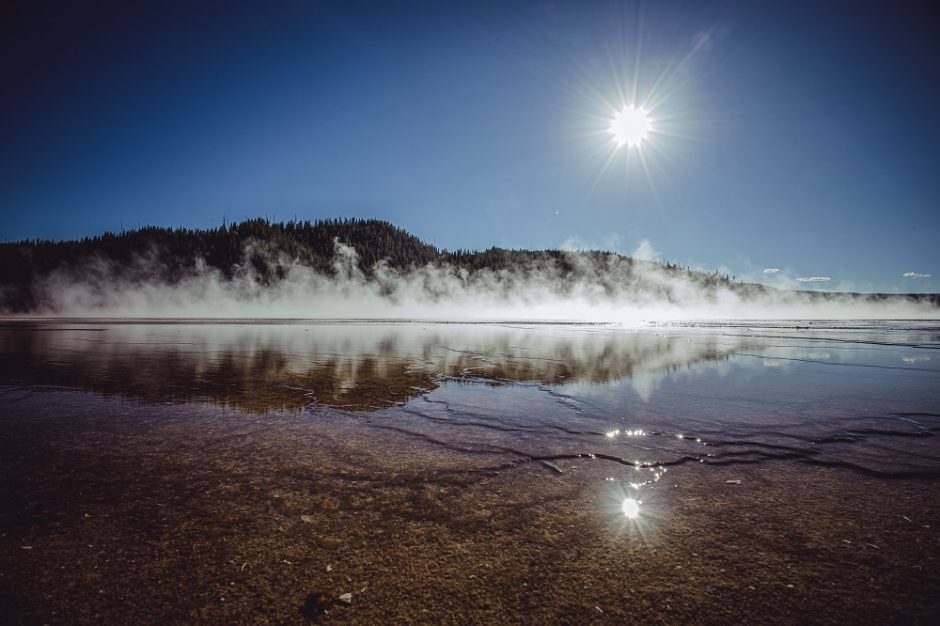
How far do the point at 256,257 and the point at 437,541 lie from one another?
121m

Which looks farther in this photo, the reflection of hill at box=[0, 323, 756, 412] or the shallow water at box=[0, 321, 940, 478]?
the reflection of hill at box=[0, 323, 756, 412]

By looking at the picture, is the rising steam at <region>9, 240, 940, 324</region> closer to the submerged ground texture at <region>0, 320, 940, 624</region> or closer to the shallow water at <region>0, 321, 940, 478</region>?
the shallow water at <region>0, 321, 940, 478</region>

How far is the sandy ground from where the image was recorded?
1898 millimetres

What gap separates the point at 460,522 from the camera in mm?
2654

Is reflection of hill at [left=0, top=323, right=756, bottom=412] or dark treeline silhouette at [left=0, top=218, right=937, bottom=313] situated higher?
dark treeline silhouette at [left=0, top=218, right=937, bottom=313]

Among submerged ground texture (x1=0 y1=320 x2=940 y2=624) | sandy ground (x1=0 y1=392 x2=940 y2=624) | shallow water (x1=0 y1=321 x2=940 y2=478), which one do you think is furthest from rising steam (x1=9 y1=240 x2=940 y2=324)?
sandy ground (x1=0 y1=392 x2=940 y2=624)

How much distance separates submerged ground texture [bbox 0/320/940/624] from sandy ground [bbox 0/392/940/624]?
0.05 feet

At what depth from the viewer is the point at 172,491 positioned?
9.96ft

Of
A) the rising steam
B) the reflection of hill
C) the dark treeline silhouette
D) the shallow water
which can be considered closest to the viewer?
the shallow water

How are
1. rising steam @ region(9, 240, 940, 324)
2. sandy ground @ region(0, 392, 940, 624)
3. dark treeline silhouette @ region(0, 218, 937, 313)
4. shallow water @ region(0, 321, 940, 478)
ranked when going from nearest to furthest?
sandy ground @ region(0, 392, 940, 624), shallow water @ region(0, 321, 940, 478), rising steam @ region(9, 240, 940, 324), dark treeline silhouette @ region(0, 218, 937, 313)

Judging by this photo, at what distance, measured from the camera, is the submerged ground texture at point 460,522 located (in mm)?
1924

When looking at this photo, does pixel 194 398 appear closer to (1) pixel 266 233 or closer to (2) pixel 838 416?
(2) pixel 838 416

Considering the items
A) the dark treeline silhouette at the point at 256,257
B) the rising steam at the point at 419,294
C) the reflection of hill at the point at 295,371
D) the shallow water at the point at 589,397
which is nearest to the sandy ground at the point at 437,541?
the shallow water at the point at 589,397

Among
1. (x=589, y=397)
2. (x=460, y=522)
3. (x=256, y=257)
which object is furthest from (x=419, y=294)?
(x=460, y=522)
